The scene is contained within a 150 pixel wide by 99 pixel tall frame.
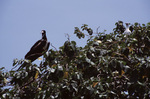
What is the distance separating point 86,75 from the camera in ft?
10.7

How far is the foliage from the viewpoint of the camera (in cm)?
285

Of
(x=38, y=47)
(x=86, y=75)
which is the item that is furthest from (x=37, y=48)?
(x=86, y=75)

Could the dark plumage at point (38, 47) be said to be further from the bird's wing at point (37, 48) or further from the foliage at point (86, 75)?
the foliage at point (86, 75)

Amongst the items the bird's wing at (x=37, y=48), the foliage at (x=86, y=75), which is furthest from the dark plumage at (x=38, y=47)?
the foliage at (x=86, y=75)

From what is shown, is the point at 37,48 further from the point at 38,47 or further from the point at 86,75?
the point at 86,75

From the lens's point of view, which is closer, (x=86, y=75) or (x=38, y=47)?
(x=86, y=75)

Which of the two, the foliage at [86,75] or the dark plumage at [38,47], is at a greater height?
the dark plumage at [38,47]

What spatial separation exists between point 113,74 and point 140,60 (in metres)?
0.47

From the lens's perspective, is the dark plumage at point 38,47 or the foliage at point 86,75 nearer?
the foliage at point 86,75

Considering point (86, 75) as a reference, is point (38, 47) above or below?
above

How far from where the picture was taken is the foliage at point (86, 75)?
285cm

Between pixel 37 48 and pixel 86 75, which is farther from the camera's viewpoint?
pixel 37 48

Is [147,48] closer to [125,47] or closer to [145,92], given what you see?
[125,47]

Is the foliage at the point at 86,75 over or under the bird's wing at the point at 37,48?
under
